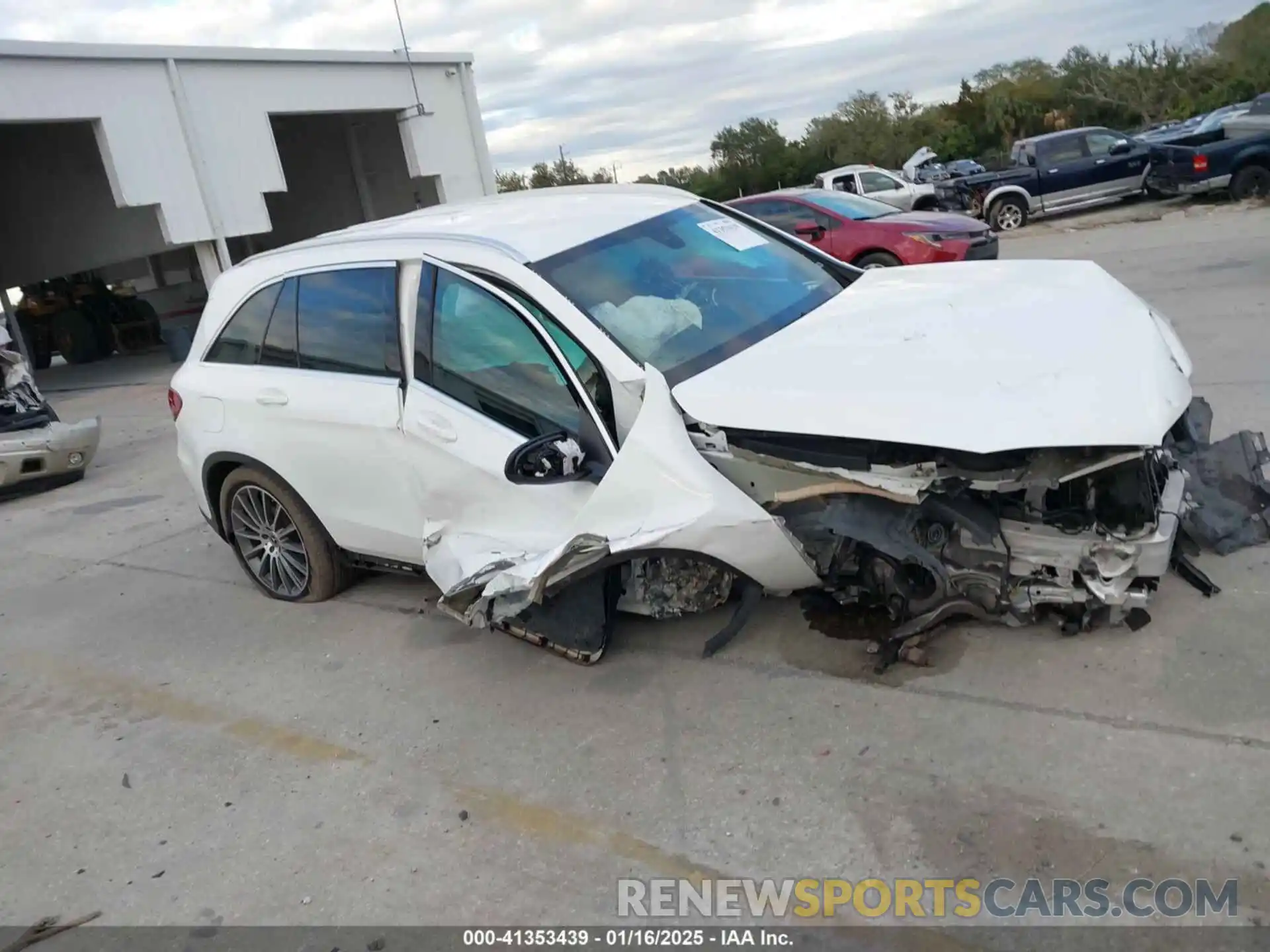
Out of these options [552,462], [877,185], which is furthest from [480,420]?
[877,185]

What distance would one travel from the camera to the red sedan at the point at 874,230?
11.6m

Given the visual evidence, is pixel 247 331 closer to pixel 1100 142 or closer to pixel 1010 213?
pixel 1010 213

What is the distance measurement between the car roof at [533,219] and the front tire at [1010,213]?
1533 centimetres

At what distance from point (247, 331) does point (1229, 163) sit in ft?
53.2

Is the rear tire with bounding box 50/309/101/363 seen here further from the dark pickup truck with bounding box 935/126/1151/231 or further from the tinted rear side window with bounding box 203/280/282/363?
the tinted rear side window with bounding box 203/280/282/363

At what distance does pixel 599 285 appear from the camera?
13.3 feet

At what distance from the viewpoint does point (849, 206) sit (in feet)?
41.9

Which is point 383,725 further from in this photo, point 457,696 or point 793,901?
point 793,901

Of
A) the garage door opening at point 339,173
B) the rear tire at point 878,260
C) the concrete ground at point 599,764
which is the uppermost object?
the garage door opening at point 339,173

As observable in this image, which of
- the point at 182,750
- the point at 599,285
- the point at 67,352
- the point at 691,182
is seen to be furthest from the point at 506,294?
the point at 691,182

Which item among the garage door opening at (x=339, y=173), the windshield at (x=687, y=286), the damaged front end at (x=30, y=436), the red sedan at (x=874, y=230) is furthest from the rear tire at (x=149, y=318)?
the windshield at (x=687, y=286)

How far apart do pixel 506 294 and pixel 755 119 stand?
52583 mm

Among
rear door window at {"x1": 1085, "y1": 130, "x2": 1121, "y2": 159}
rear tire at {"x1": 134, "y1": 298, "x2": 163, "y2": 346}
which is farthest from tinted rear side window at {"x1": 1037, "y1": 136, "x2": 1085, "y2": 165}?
rear tire at {"x1": 134, "y1": 298, "x2": 163, "y2": 346}
